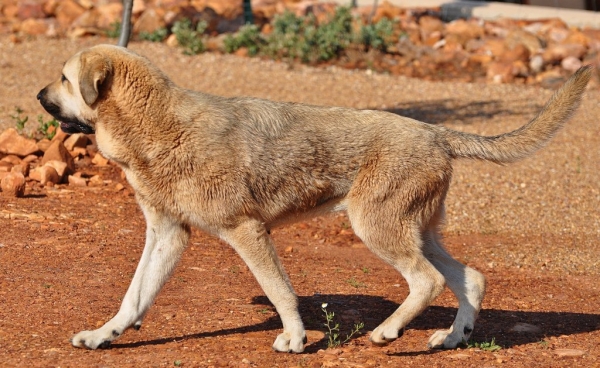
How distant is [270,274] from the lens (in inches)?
233

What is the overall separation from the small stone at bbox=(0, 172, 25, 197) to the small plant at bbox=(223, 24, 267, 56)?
7.69 m

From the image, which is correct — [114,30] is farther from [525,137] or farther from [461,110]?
[525,137]

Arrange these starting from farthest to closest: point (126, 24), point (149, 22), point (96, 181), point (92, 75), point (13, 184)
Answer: point (149, 22) < point (126, 24) < point (96, 181) < point (13, 184) < point (92, 75)

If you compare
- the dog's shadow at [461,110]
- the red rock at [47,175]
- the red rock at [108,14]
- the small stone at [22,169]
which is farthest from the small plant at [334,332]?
the red rock at [108,14]

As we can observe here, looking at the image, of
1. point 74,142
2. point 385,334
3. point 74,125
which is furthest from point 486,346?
point 74,142

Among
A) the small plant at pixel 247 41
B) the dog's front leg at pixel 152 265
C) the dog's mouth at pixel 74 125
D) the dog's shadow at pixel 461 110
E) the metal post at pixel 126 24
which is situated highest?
the dog's mouth at pixel 74 125

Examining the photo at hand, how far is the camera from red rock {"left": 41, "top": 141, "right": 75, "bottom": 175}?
9.69m

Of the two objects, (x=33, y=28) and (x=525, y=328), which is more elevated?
(x=33, y=28)

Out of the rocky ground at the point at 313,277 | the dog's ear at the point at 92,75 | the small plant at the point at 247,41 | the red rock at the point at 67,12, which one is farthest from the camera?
the red rock at the point at 67,12

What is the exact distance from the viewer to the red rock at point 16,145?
10.0 meters

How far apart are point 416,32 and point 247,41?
2.95 m

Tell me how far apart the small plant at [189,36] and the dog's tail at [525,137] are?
10.0 meters

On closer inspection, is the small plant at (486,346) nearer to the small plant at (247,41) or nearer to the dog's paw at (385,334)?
the dog's paw at (385,334)

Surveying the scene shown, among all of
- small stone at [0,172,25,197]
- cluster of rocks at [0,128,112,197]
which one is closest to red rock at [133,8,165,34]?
cluster of rocks at [0,128,112,197]
